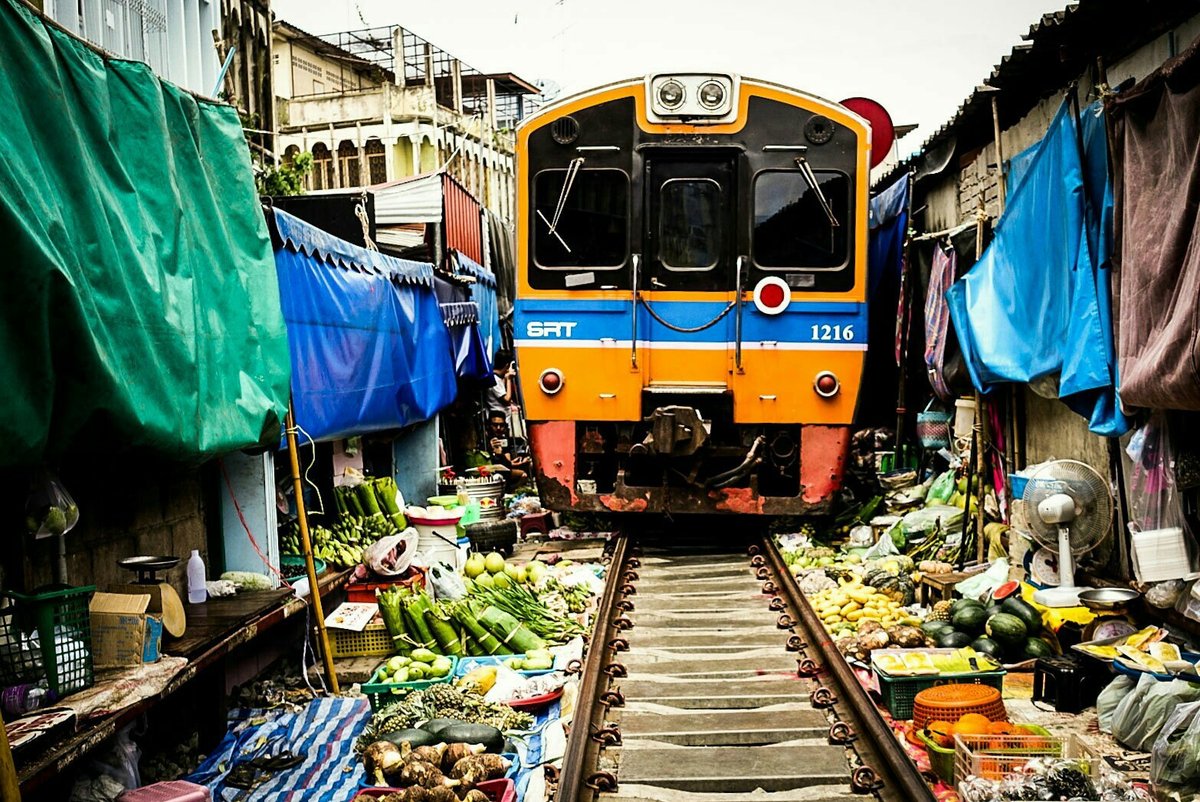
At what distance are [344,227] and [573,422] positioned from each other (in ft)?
14.8

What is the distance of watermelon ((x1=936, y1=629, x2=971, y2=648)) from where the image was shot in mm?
6188

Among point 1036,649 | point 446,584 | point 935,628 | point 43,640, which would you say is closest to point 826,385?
point 935,628

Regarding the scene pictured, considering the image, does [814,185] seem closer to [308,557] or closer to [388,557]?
[388,557]

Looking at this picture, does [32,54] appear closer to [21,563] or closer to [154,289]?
[154,289]

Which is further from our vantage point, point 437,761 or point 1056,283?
point 1056,283

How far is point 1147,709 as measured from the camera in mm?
4641

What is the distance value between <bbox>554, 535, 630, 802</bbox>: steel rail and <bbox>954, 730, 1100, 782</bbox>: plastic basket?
157cm

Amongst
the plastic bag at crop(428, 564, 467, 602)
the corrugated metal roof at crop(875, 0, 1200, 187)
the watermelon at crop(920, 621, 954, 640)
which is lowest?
the watermelon at crop(920, 621, 954, 640)

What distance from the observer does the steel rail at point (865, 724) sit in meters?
4.07

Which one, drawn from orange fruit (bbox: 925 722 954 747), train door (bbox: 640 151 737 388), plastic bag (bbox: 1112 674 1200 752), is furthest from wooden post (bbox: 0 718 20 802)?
train door (bbox: 640 151 737 388)

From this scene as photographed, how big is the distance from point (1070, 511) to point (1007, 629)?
32.4 inches

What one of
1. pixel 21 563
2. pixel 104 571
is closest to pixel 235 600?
pixel 104 571

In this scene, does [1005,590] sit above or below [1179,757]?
above

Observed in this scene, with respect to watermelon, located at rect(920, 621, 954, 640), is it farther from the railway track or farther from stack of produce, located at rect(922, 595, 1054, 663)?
the railway track
